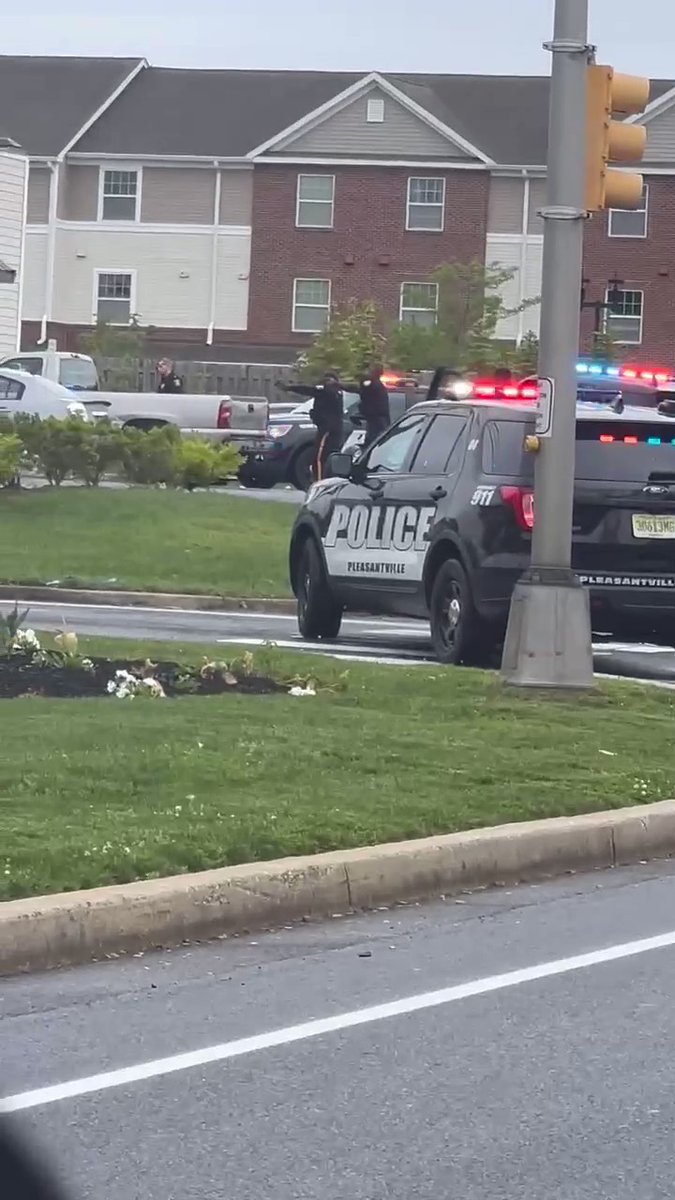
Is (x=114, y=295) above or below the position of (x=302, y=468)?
above

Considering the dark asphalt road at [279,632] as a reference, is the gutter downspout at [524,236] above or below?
above

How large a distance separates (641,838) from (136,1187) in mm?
4746

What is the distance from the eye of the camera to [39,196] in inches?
2343

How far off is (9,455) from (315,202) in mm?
34612

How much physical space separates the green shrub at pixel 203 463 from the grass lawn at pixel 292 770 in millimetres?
15110

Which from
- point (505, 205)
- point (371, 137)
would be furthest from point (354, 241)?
point (505, 205)

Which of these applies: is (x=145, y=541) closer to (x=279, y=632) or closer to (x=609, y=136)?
(x=279, y=632)

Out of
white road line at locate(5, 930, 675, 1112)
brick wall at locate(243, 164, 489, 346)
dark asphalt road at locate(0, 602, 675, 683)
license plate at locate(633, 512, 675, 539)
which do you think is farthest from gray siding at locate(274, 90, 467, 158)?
white road line at locate(5, 930, 675, 1112)

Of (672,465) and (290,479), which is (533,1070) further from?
(290,479)

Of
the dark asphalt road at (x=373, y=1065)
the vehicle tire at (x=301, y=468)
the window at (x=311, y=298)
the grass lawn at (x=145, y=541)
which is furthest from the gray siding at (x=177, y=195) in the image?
the dark asphalt road at (x=373, y=1065)

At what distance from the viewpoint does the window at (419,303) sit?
5584 centimetres

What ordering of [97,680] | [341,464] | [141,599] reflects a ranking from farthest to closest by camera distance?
[141,599] < [341,464] < [97,680]

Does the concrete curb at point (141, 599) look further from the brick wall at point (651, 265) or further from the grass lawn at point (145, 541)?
the brick wall at point (651, 265)

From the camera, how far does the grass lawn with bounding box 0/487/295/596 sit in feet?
71.7
